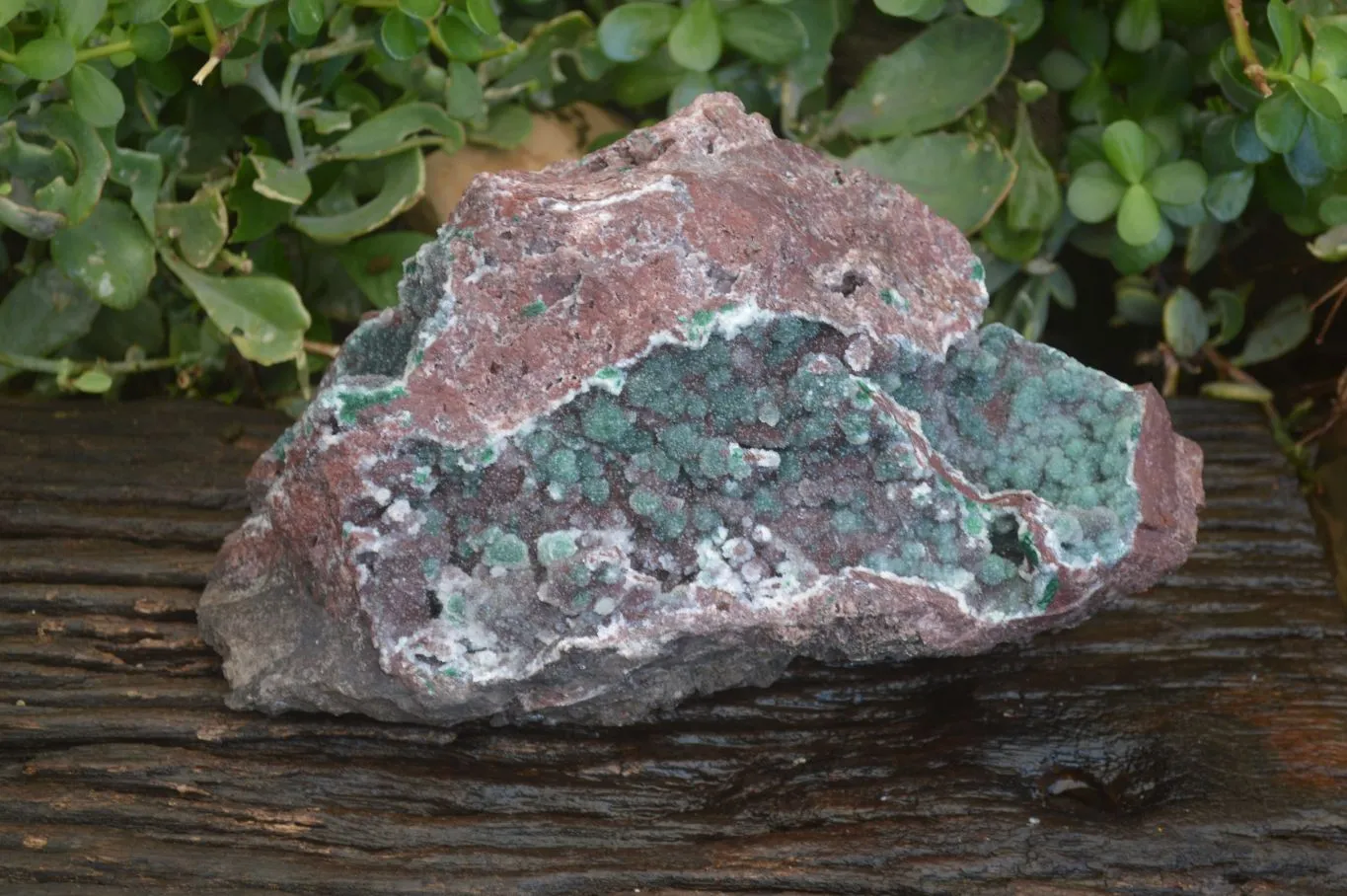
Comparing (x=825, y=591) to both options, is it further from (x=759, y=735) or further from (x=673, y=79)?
(x=673, y=79)

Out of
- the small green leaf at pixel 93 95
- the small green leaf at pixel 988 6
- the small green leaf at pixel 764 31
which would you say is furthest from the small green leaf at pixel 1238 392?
the small green leaf at pixel 93 95

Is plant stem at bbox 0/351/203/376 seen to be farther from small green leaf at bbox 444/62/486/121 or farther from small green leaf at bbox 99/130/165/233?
small green leaf at bbox 444/62/486/121

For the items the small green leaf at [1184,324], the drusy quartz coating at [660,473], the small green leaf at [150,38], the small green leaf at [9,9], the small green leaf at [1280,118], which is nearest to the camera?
the drusy quartz coating at [660,473]

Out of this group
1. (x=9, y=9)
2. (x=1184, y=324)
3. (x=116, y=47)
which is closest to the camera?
A: (x=9, y=9)

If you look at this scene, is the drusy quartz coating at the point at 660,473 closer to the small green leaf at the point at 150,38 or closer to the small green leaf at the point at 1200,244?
the small green leaf at the point at 150,38

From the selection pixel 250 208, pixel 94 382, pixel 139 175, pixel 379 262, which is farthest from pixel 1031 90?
pixel 94 382

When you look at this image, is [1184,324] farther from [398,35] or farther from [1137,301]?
[398,35]
